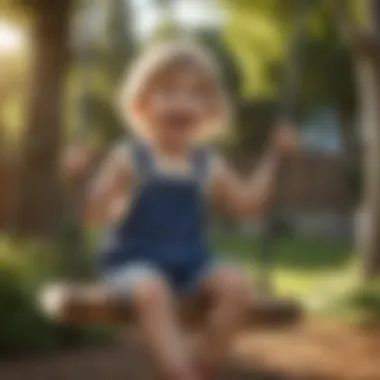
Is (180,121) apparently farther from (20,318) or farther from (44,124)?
(44,124)

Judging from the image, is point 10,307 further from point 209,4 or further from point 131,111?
point 209,4

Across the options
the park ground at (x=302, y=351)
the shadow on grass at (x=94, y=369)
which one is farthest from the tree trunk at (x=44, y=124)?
the shadow on grass at (x=94, y=369)

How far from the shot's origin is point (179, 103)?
199 centimetres

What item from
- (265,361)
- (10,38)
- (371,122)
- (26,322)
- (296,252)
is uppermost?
(10,38)

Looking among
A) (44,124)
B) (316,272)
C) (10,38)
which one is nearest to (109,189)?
(44,124)

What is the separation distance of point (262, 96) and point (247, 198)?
267 cm

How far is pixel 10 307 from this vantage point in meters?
3.27

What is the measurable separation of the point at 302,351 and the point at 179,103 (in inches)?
60.9

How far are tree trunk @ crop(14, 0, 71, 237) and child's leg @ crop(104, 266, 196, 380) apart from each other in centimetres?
235

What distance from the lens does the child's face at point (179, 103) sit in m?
1.97

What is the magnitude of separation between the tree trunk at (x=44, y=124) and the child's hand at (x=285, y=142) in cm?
223

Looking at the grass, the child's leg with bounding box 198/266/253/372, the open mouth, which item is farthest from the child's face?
the grass

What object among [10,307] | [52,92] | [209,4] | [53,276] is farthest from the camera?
[209,4]

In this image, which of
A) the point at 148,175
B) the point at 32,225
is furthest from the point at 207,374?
the point at 32,225
